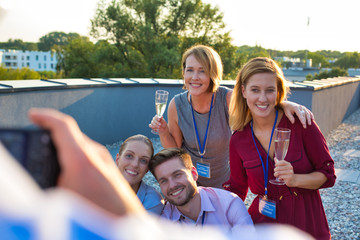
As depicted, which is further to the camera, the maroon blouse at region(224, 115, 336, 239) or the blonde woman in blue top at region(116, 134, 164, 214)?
the blonde woman in blue top at region(116, 134, 164, 214)

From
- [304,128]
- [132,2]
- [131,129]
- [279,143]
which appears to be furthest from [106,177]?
[132,2]

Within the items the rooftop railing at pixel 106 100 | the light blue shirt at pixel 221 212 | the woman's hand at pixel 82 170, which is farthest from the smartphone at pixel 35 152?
the rooftop railing at pixel 106 100

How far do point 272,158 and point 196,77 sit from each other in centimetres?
101

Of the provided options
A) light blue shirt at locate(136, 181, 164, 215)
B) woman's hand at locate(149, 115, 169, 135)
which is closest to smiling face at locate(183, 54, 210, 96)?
woman's hand at locate(149, 115, 169, 135)

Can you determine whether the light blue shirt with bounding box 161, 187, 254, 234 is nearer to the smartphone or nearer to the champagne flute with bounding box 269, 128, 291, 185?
the champagne flute with bounding box 269, 128, 291, 185

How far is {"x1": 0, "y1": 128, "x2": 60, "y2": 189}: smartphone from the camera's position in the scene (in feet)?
1.30

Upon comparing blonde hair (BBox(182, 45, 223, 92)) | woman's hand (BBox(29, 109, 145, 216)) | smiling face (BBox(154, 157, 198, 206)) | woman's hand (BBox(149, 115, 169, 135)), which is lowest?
smiling face (BBox(154, 157, 198, 206))

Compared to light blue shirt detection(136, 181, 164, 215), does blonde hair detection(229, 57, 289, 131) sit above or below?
above

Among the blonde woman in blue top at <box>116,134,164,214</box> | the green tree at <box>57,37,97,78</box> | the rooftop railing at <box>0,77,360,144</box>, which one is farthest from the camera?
the green tree at <box>57,37,97,78</box>

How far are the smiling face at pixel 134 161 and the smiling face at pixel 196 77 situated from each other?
2.28 feet

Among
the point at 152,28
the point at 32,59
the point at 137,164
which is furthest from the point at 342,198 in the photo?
the point at 32,59

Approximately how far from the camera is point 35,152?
0.42m

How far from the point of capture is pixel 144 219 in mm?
425

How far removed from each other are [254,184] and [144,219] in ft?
7.23
